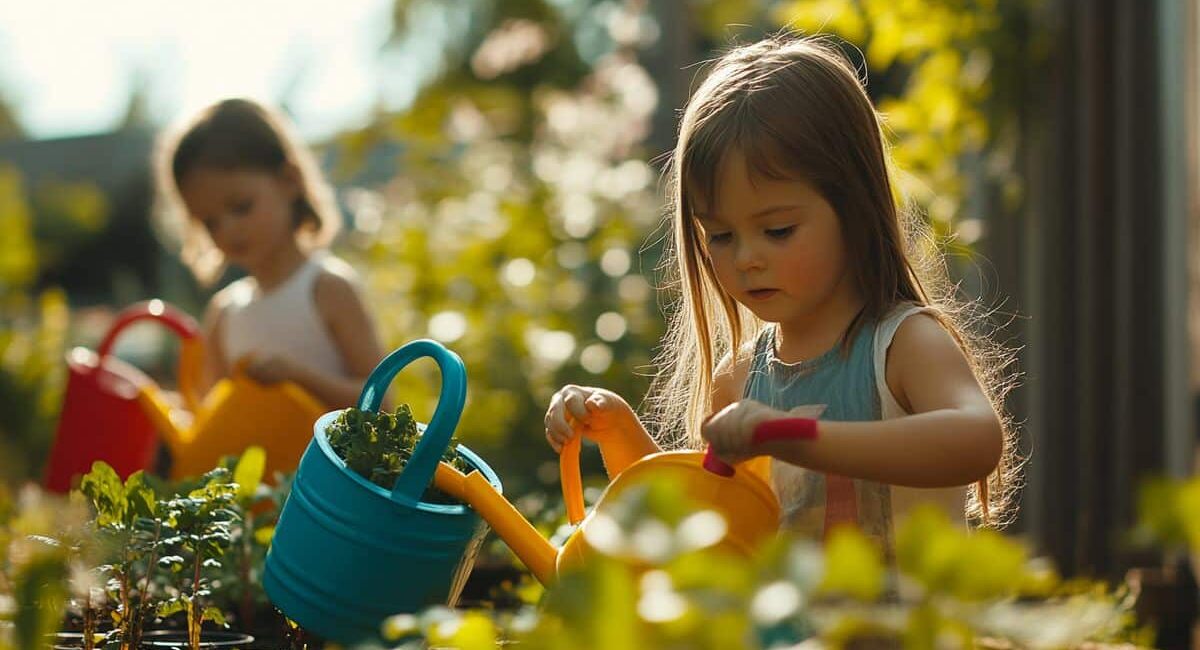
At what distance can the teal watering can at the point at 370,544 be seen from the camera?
1.38 m

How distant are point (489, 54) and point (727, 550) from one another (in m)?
7.25

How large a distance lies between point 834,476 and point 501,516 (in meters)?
0.40

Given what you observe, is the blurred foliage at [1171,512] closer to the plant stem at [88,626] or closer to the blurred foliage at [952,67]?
the plant stem at [88,626]


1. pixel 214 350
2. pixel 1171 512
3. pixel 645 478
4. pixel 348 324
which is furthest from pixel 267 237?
pixel 1171 512

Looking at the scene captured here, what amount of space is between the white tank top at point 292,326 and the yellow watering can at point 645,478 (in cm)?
180

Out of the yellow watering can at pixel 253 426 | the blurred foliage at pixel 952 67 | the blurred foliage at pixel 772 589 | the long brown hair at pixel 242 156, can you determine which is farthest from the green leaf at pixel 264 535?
the blurred foliage at pixel 952 67

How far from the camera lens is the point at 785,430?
1.23 m

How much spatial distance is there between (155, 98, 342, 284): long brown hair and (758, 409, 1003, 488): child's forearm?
2328 mm

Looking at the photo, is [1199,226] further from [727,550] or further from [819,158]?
[727,550]

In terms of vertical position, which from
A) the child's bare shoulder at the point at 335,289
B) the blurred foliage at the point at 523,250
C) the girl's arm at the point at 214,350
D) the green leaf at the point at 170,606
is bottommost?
the blurred foliage at the point at 523,250

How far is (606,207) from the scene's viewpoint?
212 inches

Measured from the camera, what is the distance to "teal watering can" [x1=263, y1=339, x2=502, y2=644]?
1.38 metres

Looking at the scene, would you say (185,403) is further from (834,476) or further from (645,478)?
(645,478)

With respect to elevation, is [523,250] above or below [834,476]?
below
